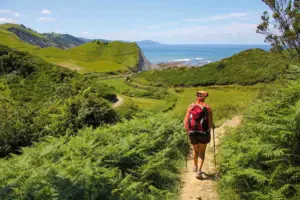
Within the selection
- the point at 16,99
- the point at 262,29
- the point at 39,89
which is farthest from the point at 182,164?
the point at 39,89

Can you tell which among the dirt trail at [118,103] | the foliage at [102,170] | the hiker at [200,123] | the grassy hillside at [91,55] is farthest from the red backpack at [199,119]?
the grassy hillside at [91,55]

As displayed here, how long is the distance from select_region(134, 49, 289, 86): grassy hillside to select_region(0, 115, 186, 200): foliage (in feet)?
184

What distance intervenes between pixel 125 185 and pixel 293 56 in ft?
60.1

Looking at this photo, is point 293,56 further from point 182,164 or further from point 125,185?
point 125,185

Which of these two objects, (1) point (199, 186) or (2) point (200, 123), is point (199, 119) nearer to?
(2) point (200, 123)

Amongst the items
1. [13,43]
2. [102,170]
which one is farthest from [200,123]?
[13,43]

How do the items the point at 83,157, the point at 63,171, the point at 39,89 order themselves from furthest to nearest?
the point at 39,89 < the point at 83,157 < the point at 63,171

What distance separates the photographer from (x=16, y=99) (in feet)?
135

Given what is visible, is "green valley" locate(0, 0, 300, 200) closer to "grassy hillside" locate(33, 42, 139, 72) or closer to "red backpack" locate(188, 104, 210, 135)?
"red backpack" locate(188, 104, 210, 135)

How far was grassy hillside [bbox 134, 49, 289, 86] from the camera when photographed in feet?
214

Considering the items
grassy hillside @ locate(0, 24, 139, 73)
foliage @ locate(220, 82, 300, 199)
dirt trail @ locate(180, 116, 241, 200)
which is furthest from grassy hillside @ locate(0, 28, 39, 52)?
foliage @ locate(220, 82, 300, 199)

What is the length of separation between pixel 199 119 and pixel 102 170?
8.99ft

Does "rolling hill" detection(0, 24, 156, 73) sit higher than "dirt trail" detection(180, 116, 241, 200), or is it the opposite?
"rolling hill" detection(0, 24, 156, 73)

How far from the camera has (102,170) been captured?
240 inches
